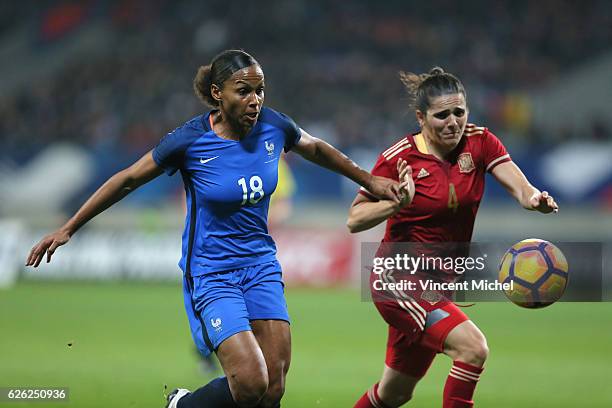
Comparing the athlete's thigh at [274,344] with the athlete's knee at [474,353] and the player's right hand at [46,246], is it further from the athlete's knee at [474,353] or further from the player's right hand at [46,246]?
the player's right hand at [46,246]

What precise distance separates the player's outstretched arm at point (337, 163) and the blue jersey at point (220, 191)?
319mm

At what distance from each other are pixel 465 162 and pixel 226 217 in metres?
1.53

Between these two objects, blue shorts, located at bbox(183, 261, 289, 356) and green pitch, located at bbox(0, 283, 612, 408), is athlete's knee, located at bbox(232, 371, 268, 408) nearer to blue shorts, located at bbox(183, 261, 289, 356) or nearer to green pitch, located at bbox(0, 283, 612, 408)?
blue shorts, located at bbox(183, 261, 289, 356)

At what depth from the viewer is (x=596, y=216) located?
17.7 metres

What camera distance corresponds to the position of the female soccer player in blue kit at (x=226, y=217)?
5328 millimetres

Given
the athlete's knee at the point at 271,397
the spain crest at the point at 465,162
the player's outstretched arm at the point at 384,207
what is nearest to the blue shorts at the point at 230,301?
the athlete's knee at the point at 271,397

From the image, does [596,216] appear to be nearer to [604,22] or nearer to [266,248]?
[604,22]

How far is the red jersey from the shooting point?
5742mm

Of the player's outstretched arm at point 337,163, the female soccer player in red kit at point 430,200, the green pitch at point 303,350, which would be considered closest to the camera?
the female soccer player in red kit at point 430,200

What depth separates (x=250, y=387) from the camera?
509cm

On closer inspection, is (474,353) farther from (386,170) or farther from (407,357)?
(386,170)

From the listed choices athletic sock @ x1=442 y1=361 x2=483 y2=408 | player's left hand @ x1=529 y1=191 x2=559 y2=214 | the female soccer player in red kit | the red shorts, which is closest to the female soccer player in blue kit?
the female soccer player in red kit

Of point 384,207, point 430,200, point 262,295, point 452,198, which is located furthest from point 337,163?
point 262,295

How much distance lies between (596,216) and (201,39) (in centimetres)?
1261
